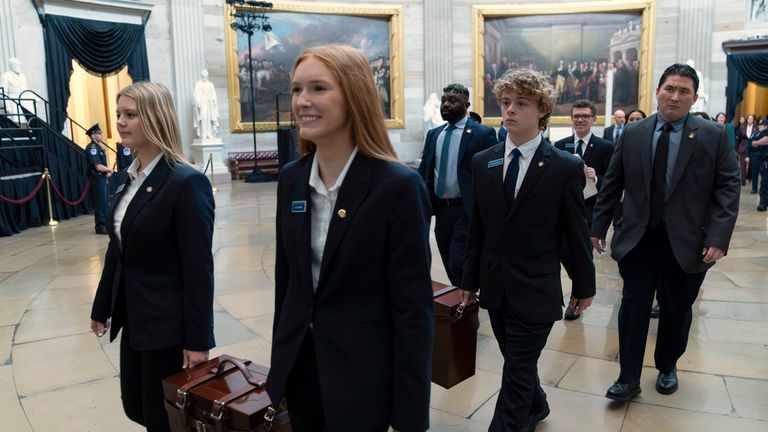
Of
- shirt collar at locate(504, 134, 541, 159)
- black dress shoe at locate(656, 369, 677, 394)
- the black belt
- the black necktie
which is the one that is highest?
shirt collar at locate(504, 134, 541, 159)

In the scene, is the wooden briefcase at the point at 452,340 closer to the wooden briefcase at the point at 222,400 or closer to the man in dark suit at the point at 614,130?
the wooden briefcase at the point at 222,400

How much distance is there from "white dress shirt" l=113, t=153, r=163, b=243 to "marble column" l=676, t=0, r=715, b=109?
21.6 m

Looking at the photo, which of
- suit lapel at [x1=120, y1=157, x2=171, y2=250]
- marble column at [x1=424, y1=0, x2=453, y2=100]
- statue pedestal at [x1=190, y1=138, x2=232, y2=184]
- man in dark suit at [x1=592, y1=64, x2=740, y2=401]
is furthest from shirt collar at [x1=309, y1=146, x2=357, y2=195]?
marble column at [x1=424, y1=0, x2=453, y2=100]

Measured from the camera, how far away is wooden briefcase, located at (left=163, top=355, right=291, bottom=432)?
1.98m

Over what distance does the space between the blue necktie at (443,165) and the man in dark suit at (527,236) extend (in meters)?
1.76

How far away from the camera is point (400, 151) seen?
2219 centimetres

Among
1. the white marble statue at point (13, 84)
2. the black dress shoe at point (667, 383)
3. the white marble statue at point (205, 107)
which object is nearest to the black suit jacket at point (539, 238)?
the black dress shoe at point (667, 383)

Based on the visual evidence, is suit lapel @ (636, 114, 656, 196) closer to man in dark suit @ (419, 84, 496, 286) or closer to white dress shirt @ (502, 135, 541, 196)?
white dress shirt @ (502, 135, 541, 196)

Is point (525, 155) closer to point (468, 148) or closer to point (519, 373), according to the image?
Result: point (519, 373)

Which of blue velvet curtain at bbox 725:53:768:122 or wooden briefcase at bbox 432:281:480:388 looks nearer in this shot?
wooden briefcase at bbox 432:281:480:388

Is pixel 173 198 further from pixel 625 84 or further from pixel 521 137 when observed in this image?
pixel 625 84

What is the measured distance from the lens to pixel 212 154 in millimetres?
17844

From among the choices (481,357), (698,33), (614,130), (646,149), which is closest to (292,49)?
(698,33)

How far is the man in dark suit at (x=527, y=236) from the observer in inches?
112
